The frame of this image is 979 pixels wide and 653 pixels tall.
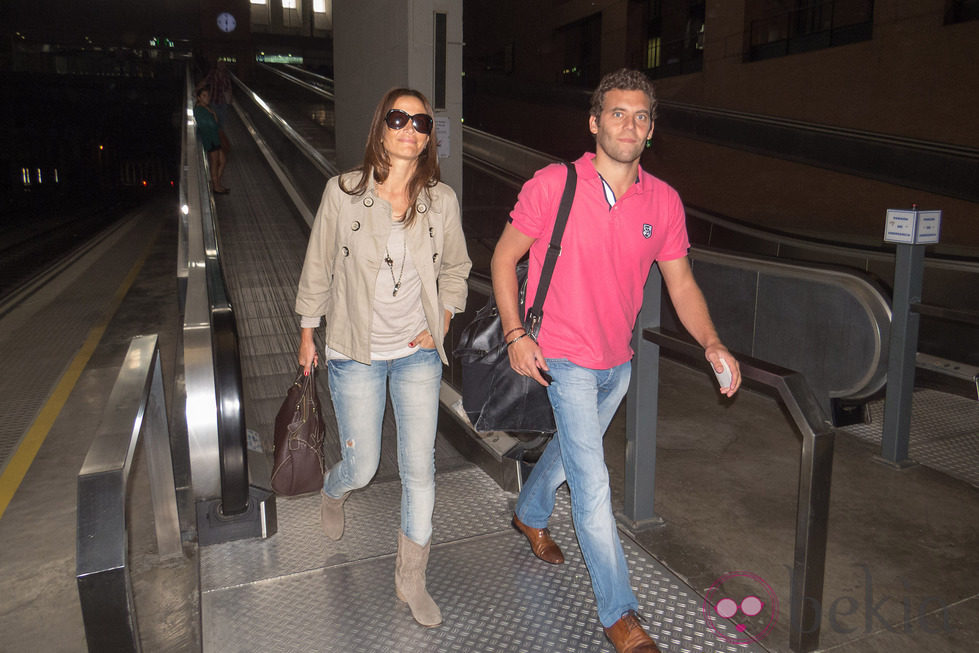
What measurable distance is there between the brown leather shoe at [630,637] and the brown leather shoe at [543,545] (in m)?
0.60

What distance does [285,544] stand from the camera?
3078mm

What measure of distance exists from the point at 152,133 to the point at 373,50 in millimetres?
33996

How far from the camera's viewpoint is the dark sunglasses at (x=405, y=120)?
2.39 m

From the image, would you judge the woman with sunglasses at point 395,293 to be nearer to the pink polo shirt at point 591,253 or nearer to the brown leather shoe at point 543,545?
the pink polo shirt at point 591,253

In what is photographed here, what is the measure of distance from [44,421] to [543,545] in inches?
167

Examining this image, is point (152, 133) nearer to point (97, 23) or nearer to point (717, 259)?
point (97, 23)

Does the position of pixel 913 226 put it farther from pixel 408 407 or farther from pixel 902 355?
pixel 408 407

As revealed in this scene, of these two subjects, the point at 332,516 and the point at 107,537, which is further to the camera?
the point at 332,516

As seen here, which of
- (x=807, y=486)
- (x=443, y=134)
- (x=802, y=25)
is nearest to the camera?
(x=807, y=486)

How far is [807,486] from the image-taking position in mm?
2145

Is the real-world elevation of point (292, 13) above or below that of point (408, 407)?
above

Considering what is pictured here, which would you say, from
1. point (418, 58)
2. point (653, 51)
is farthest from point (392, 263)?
point (653, 51)

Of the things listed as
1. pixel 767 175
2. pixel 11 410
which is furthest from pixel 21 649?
pixel 767 175

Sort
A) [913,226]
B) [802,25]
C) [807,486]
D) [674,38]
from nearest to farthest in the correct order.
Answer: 1. [807,486]
2. [913,226]
3. [802,25]
4. [674,38]
